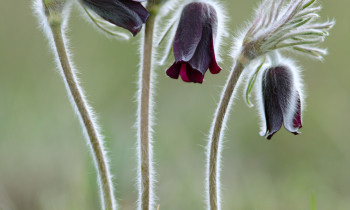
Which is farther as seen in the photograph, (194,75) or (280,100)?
(280,100)

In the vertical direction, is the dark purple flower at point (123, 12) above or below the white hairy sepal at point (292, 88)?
above

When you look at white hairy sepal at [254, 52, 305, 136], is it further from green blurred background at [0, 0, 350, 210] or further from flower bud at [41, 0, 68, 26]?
flower bud at [41, 0, 68, 26]

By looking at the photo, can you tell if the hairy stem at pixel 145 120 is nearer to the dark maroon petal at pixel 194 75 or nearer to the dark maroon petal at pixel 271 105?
the dark maroon petal at pixel 194 75

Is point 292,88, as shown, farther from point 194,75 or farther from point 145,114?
point 145,114

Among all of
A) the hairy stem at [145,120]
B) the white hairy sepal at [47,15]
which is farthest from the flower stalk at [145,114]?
the white hairy sepal at [47,15]

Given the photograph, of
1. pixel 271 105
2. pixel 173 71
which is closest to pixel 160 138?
pixel 271 105

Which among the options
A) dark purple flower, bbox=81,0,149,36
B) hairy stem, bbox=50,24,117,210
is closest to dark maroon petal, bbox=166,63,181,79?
dark purple flower, bbox=81,0,149,36
